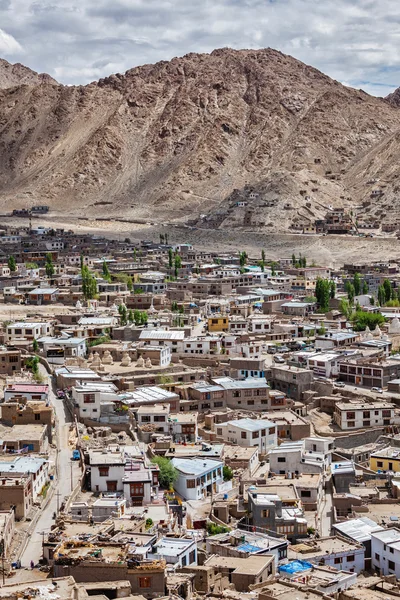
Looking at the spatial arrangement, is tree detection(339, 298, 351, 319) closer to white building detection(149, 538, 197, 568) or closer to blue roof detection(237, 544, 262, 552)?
blue roof detection(237, 544, 262, 552)

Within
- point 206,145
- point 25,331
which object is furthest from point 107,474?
point 206,145

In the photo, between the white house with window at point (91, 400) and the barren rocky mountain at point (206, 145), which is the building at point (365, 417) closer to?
the white house with window at point (91, 400)

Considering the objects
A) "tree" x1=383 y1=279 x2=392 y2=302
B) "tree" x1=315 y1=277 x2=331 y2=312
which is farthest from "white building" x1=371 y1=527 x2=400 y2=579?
"tree" x1=383 y1=279 x2=392 y2=302

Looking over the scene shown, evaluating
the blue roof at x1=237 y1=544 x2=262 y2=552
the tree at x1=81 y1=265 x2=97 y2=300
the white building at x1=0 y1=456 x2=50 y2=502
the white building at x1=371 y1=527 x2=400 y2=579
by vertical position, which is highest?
the tree at x1=81 y1=265 x2=97 y2=300

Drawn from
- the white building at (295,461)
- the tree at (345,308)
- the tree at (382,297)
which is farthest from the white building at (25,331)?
the tree at (382,297)

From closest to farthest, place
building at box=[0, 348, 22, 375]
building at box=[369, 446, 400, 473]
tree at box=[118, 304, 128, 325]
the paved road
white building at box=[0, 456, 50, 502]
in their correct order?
the paved road → white building at box=[0, 456, 50, 502] → building at box=[369, 446, 400, 473] → building at box=[0, 348, 22, 375] → tree at box=[118, 304, 128, 325]

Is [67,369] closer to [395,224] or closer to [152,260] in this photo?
[152,260]
